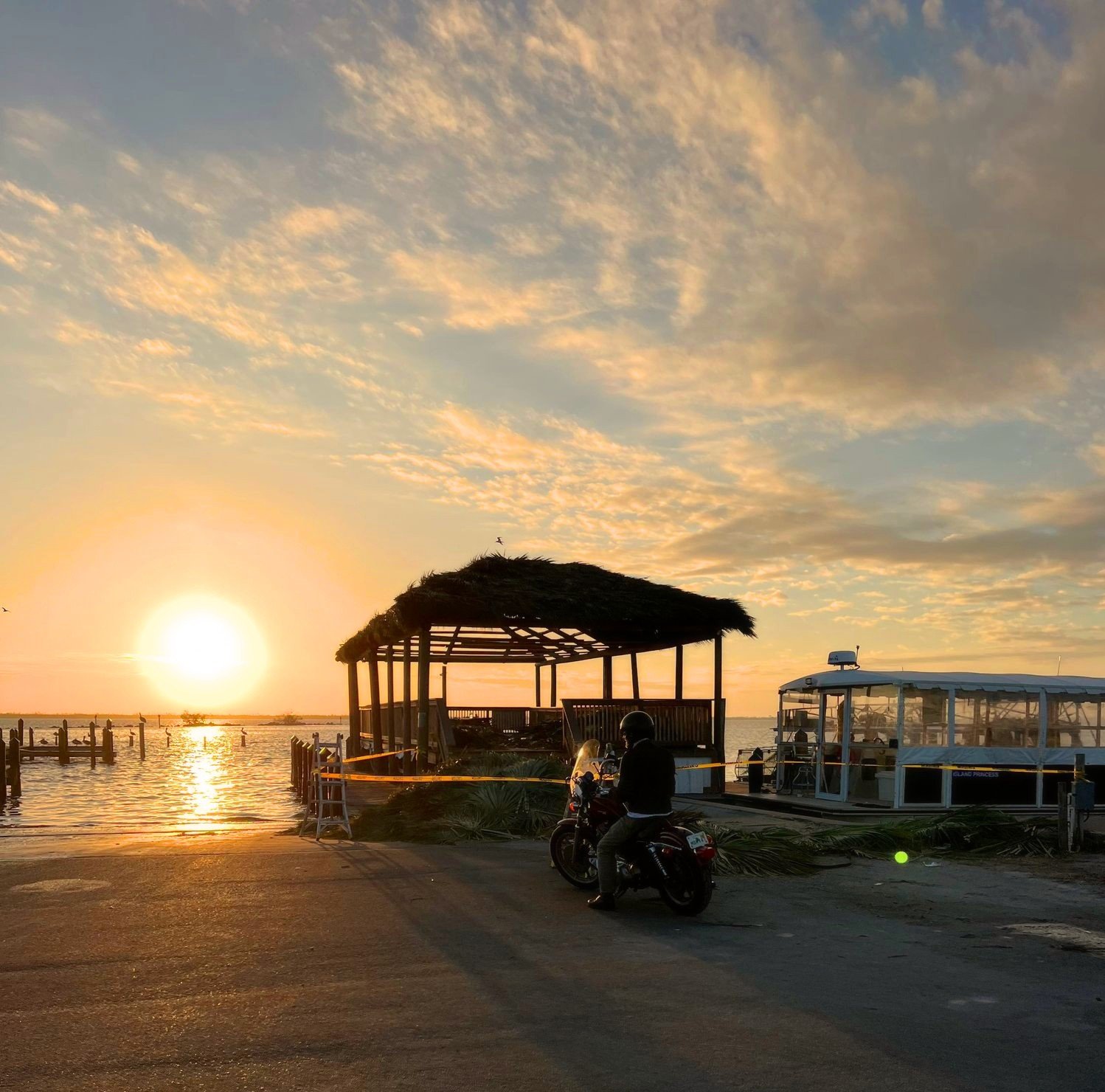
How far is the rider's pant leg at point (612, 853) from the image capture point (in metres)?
9.79

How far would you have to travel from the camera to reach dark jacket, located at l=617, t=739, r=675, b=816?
32.2ft

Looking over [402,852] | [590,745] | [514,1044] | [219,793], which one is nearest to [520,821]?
[402,852]

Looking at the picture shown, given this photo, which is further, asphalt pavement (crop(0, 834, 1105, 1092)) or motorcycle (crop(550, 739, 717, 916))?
motorcycle (crop(550, 739, 717, 916))

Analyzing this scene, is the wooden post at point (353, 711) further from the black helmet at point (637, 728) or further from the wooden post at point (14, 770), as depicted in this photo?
the black helmet at point (637, 728)

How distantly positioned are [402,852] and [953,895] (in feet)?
20.0

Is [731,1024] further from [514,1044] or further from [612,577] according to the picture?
[612,577]

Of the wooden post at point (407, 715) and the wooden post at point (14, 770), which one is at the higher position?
the wooden post at point (407, 715)

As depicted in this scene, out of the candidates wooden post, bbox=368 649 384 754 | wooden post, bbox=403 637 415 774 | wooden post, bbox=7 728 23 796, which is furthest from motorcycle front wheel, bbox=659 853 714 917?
wooden post, bbox=7 728 23 796

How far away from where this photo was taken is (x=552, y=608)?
22.8 metres

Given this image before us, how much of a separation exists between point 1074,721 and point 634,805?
17465 millimetres

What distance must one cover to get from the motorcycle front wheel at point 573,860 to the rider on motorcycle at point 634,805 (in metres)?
0.60

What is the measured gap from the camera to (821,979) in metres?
7.32

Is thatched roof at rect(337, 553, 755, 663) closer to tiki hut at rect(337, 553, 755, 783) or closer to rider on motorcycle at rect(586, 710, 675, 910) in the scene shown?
tiki hut at rect(337, 553, 755, 783)

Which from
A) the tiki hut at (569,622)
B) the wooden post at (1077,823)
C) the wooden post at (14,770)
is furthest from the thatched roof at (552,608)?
the wooden post at (14,770)
